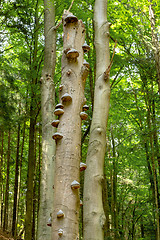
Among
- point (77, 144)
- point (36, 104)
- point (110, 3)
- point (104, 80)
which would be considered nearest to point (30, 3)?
point (110, 3)

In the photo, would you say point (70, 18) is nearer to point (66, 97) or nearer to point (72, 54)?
point (72, 54)

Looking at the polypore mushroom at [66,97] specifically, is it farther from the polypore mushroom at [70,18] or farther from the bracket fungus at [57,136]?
the polypore mushroom at [70,18]

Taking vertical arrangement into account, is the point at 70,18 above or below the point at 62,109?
above

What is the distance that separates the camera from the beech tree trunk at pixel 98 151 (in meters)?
3.44

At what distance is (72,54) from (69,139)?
0.74m

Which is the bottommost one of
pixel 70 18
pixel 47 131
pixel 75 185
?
pixel 75 185

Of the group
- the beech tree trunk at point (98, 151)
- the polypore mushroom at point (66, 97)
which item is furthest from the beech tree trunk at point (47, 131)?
the polypore mushroom at point (66, 97)

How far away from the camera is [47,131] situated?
230 inches

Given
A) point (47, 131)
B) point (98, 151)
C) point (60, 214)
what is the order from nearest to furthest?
point (60, 214) < point (98, 151) < point (47, 131)

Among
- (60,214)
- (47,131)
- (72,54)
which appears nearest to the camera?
(60,214)

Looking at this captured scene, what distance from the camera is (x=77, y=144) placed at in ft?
6.57

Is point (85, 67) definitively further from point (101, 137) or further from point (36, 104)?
point (36, 104)

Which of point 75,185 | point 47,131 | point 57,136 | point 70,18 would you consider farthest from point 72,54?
point 47,131

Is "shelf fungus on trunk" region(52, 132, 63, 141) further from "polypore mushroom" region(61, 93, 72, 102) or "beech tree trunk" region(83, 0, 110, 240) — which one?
"beech tree trunk" region(83, 0, 110, 240)
